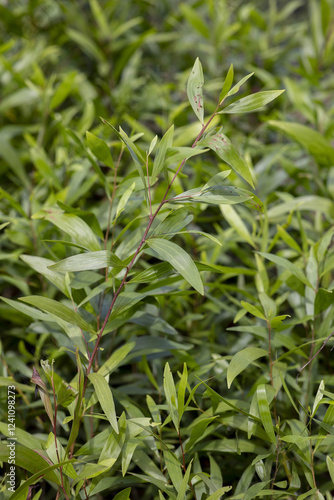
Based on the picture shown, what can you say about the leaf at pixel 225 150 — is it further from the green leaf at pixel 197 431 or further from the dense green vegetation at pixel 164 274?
the green leaf at pixel 197 431

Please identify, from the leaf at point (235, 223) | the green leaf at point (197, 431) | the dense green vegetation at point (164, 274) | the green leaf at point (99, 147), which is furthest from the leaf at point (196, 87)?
the green leaf at point (197, 431)

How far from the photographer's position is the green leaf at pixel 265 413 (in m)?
0.49

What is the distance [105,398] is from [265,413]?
193 mm

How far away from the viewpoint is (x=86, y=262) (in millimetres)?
458

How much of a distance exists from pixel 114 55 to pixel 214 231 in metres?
0.75

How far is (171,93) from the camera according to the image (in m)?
1.35

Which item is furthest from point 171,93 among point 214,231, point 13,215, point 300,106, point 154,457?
point 154,457

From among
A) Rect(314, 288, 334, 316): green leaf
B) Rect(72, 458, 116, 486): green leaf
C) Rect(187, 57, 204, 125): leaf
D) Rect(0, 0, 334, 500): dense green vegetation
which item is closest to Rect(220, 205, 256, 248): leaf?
Rect(0, 0, 334, 500): dense green vegetation

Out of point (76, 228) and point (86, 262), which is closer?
point (86, 262)

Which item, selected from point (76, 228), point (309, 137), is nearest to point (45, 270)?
point (76, 228)

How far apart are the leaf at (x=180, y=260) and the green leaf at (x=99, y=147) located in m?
0.19

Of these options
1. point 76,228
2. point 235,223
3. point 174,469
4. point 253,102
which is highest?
point 253,102

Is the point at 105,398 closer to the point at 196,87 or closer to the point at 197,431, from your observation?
the point at 197,431

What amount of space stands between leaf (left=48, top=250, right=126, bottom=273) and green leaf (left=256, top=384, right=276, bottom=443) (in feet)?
0.77
